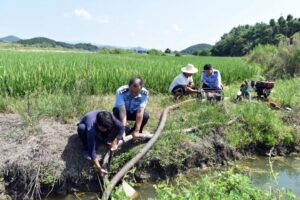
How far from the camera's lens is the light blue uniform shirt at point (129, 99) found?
231 inches

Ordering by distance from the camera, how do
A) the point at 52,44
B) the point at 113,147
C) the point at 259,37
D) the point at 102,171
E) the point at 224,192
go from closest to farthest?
the point at 224,192, the point at 102,171, the point at 113,147, the point at 259,37, the point at 52,44

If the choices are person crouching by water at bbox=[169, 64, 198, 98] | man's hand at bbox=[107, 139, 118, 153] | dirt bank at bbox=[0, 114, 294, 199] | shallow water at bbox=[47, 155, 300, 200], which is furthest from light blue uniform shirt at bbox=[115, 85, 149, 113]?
person crouching by water at bbox=[169, 64, 198, 98]

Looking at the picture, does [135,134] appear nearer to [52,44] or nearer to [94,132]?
[94,132]

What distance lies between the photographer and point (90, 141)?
202 inches

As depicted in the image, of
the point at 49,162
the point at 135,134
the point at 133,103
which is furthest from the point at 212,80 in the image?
the point at 49,162

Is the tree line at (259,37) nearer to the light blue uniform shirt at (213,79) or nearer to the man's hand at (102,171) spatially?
the light blue uniform shirt at (213,79)

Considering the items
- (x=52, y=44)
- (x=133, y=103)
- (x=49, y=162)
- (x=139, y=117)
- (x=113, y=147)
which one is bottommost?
(x=52, y=44)

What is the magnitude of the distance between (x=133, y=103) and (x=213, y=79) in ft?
10.5

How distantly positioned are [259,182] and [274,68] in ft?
41.4

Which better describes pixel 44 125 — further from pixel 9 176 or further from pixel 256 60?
pixel 256 60

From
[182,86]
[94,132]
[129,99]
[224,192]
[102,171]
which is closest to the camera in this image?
[224,192]

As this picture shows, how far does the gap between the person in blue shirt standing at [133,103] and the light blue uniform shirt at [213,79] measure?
3.07 m

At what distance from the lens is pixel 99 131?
17.7ft

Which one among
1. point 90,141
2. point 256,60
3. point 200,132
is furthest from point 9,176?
point 256,60
